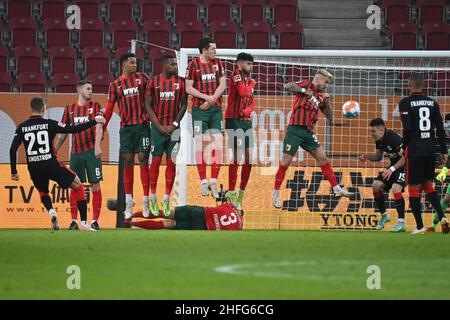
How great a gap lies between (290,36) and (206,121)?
30.0ft

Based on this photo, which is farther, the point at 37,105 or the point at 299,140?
the point at 299,140

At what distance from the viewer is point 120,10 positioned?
21.8 metres

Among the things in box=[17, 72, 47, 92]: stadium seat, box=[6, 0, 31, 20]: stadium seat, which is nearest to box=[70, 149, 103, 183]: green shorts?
box=[17, 72, 47, 92]: stadium seat

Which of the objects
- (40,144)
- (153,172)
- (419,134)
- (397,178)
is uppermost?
(419,134)

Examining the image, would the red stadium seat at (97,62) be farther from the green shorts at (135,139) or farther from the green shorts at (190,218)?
the green shorts at (190,218)

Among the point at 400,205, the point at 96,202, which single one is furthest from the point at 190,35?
the point at 400,205

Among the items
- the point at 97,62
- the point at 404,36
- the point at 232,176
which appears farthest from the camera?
the point at 404,36

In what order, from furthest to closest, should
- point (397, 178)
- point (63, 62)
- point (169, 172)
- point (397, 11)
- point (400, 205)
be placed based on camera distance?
point (397, 11) < point (63, 62) < point (397, 178) < point (400, 205) < point (169, 172)

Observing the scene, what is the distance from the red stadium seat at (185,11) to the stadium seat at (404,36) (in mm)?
4628

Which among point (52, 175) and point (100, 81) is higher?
point (100, 81)

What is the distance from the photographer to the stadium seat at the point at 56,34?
21047mm

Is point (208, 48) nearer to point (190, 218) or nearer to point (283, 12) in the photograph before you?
point (190, 218)

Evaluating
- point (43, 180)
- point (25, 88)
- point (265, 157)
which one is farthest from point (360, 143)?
point (25, 88)

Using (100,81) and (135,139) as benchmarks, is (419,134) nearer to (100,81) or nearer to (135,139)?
(135,139)
